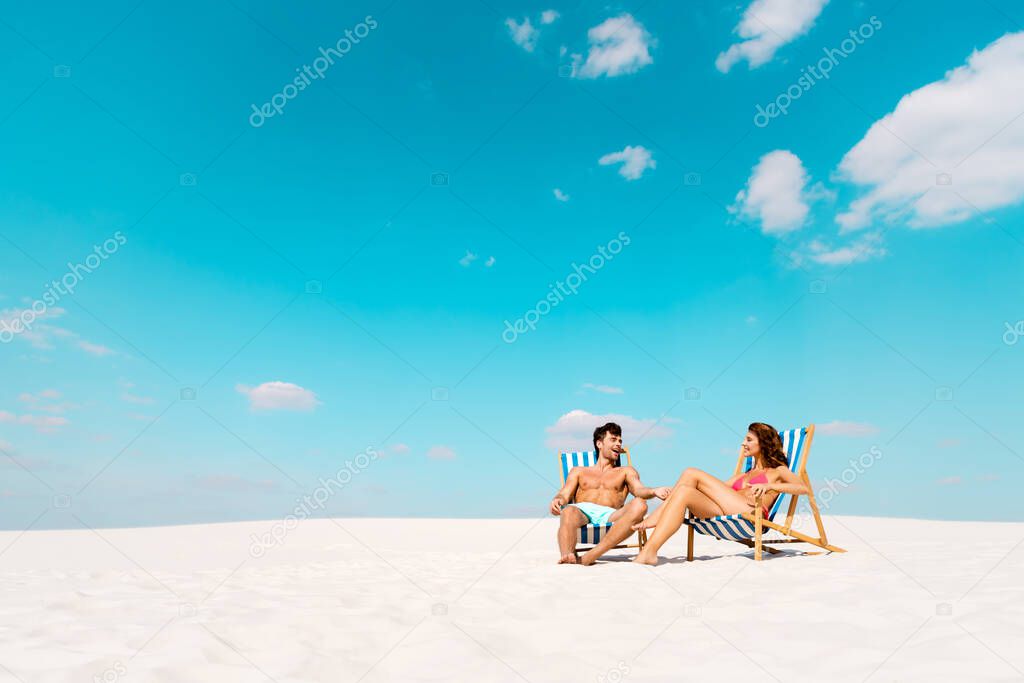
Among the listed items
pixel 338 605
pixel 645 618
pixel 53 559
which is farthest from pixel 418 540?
pixel 645 618

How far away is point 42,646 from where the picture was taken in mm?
2822

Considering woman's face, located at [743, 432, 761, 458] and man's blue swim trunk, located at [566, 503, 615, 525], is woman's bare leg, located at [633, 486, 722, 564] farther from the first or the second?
woman's face, located at [743, 432, 761, 458]

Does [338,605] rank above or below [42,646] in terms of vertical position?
above

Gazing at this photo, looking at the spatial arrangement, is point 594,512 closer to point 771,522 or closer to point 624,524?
point 624,524

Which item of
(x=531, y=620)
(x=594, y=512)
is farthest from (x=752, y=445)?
(x=531, y=620)

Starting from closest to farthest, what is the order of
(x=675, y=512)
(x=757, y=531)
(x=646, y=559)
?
1. (x=646, y=559)
2. (x=757, y=531)
3. (x=675, y=512)

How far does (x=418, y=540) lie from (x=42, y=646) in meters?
6.44

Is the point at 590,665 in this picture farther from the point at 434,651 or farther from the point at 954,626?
the point at 954,626

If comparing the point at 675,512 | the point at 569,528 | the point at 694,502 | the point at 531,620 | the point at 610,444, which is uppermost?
the point at 610,444

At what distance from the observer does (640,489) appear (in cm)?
580

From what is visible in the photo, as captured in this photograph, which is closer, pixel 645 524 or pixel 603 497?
pixel 645 524

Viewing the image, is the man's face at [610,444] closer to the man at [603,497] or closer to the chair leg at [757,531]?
the man at [603,497]

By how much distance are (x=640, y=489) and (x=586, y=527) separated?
560 millimetres

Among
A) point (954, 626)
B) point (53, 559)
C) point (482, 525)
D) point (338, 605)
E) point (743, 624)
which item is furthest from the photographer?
point (482, 525)
